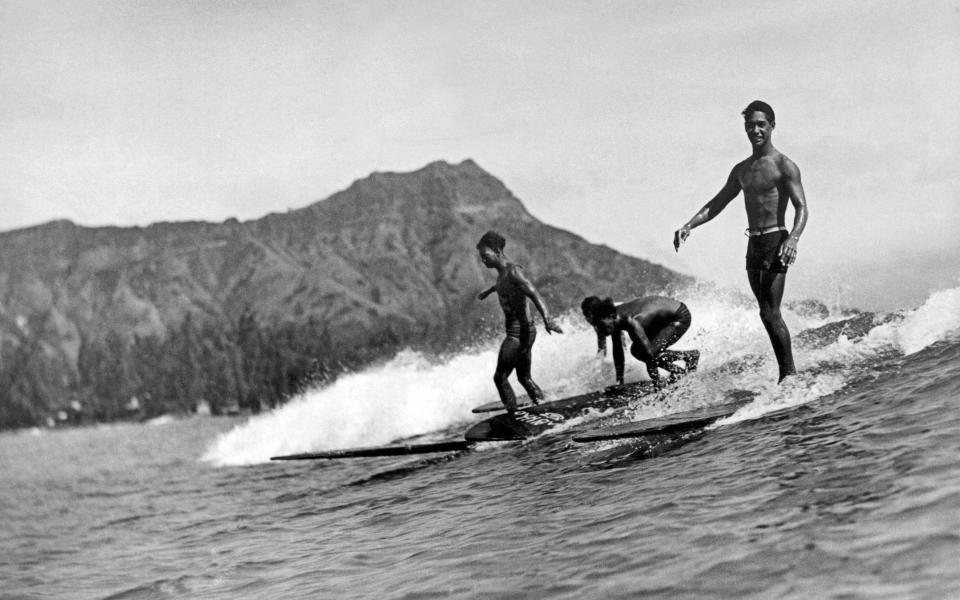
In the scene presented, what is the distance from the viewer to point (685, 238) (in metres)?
9.77

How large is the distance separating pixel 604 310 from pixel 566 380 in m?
9.10

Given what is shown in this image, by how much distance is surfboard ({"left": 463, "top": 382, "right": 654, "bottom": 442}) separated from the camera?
12078mm

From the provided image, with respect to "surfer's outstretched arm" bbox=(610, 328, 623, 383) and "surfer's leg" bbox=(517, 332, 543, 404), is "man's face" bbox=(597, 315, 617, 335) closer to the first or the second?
"surfer's outstretched arm" bbox=(610, 328, 623, 383)

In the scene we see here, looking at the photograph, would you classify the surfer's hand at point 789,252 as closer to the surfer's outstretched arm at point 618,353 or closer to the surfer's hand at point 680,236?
the surfer's hand at point 680,236

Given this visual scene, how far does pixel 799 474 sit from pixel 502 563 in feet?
7.50

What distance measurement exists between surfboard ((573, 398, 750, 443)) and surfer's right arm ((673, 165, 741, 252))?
72.8 inches

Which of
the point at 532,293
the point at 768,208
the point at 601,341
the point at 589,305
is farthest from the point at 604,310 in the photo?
the point at 768,208

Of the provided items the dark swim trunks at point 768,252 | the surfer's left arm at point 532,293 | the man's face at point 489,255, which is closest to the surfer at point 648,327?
the surfer's left arm at point 532,293

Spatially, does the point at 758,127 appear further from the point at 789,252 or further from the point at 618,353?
the point at 618,353

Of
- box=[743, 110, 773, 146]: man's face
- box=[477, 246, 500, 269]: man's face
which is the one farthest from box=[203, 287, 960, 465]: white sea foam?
box=[743, 110, 773, 146]: man's face

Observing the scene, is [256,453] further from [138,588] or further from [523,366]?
[138,588]

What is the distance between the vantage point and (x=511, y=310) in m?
12.7

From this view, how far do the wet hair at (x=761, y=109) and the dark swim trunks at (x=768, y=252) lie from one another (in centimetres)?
123

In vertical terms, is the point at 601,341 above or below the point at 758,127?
below
